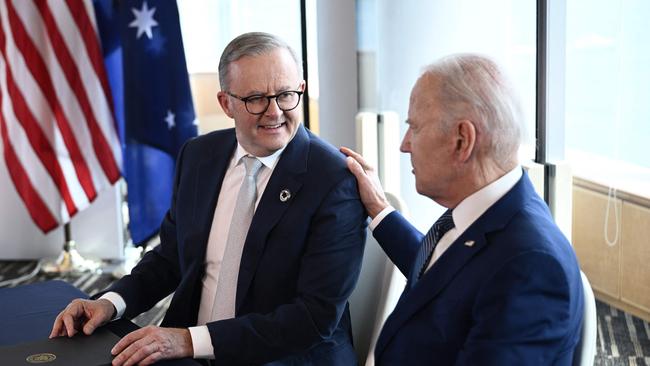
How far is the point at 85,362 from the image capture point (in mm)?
1757

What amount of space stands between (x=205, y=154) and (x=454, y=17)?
5.43ft

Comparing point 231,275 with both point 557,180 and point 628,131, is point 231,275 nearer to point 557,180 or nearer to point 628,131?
point 557,180

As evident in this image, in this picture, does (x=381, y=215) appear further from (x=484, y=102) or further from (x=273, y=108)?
(x=484, y=102)

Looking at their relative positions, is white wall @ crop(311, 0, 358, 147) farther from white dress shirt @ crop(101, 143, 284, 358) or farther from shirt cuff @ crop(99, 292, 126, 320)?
shirt cuff @ crop(99, 292, 126, 320)

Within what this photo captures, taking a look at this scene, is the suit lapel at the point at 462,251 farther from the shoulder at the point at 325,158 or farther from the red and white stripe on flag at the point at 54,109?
the red and white stripe on flag at the point at 54,109

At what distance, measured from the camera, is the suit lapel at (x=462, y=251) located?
1617 mm

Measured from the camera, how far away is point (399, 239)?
2.14 m

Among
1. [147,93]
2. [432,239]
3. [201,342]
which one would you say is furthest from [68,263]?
[432,239]

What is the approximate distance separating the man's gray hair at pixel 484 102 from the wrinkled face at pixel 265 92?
0.58m

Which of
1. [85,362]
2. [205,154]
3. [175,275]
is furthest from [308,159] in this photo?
[85,362]

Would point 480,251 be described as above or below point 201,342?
above

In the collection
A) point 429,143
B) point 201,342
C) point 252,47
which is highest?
point 252,47

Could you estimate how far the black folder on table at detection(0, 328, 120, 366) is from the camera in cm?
175

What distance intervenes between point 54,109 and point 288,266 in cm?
337
